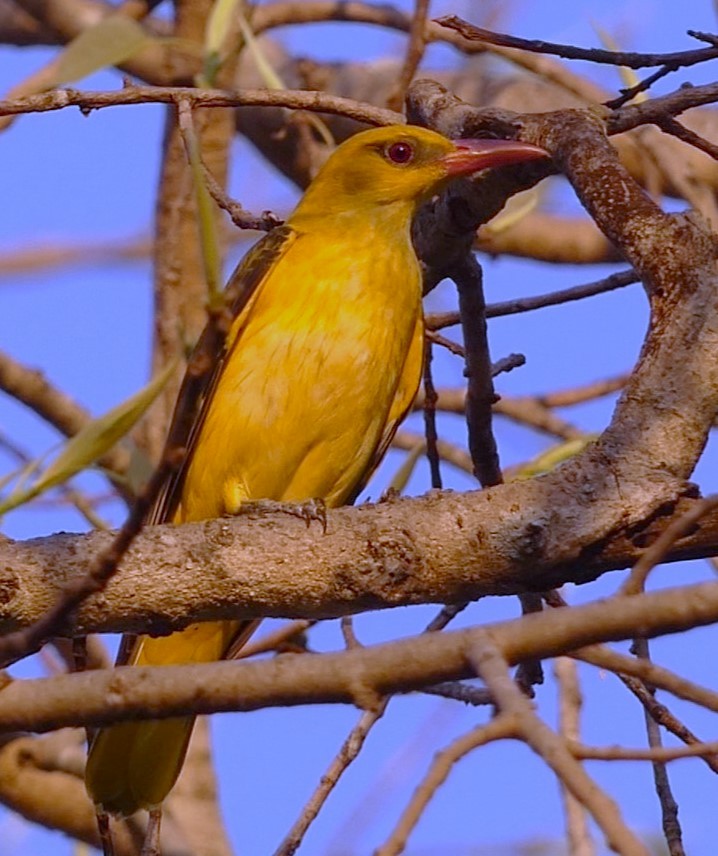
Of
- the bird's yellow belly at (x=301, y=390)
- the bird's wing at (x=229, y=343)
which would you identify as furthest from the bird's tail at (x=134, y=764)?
the bird's yellow belly at (x=301, y=390)

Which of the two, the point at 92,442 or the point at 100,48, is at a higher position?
the point at 100,48

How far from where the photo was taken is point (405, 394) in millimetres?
4094

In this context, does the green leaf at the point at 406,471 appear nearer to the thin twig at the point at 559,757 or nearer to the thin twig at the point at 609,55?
the thin twig at the point at 609,55

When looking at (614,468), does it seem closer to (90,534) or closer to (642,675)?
(90,534)

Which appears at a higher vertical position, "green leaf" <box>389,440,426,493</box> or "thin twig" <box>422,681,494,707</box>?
"green leaf" <box>389,440,426,493</box>

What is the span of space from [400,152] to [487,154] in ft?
2.68

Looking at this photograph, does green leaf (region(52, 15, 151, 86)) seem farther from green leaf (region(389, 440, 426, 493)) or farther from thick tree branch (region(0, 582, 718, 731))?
green leaf (region(389, 440, 426, 493))

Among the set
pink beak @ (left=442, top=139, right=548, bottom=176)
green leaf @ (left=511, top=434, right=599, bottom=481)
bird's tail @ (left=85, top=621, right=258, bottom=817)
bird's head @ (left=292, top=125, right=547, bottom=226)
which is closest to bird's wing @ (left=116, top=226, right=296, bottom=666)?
bird's tail @ (left=85, top=621, right=258, bottom=817)

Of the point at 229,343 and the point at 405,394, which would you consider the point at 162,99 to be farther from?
the point at 405,394

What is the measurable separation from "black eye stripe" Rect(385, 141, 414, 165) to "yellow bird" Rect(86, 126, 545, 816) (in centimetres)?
1

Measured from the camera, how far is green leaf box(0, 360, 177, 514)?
73.0 inches

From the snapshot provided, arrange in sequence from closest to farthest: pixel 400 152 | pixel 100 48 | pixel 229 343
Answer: pixel 100 48 → pixel 229 343 → pixel 400 152

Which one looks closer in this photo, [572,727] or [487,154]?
[572,727]

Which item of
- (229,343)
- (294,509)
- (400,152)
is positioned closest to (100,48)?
(294,509)
